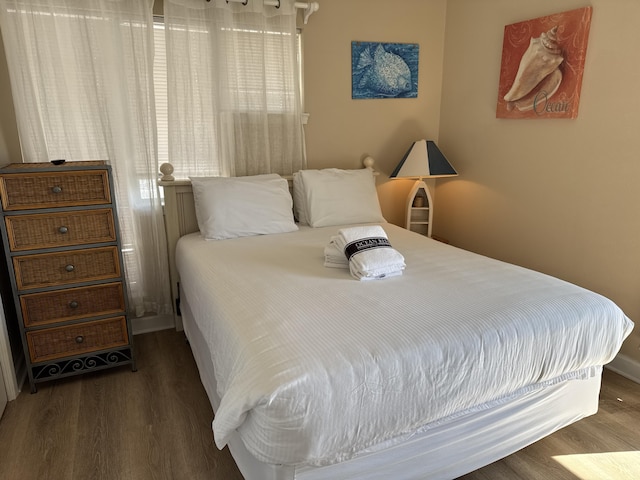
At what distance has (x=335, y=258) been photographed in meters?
2.02

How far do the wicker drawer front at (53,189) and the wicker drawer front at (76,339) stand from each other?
64 cm

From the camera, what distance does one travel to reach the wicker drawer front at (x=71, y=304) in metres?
2.11

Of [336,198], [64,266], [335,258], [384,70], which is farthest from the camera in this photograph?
[384,70]

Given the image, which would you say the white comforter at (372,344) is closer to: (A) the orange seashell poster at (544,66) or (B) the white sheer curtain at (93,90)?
(B) the white sheer curtain at (93,90)

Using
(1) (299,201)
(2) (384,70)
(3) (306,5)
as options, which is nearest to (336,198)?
(1) (299,201)

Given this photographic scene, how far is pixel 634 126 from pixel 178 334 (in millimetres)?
2888

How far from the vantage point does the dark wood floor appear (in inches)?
66.1

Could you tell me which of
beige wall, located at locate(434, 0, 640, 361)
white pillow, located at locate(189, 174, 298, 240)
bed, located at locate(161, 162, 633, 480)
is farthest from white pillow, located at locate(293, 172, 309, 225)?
beige wall, located at locate(434, 0, 640, 361)

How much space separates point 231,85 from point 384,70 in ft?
3.89

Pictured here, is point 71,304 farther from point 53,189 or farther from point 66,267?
point 53,189

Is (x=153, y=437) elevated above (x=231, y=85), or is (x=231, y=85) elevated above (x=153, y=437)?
(x=231, y=85)

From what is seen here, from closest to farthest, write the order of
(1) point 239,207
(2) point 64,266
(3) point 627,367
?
(2) point 64,266
(3) point 627,367
(1) point 239,207

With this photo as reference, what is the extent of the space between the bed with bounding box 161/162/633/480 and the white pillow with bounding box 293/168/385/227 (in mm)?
736

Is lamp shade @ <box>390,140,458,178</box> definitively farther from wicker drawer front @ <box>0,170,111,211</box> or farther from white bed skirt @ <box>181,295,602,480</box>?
wicker drawer front @ <box>0,170,111,211</box>
